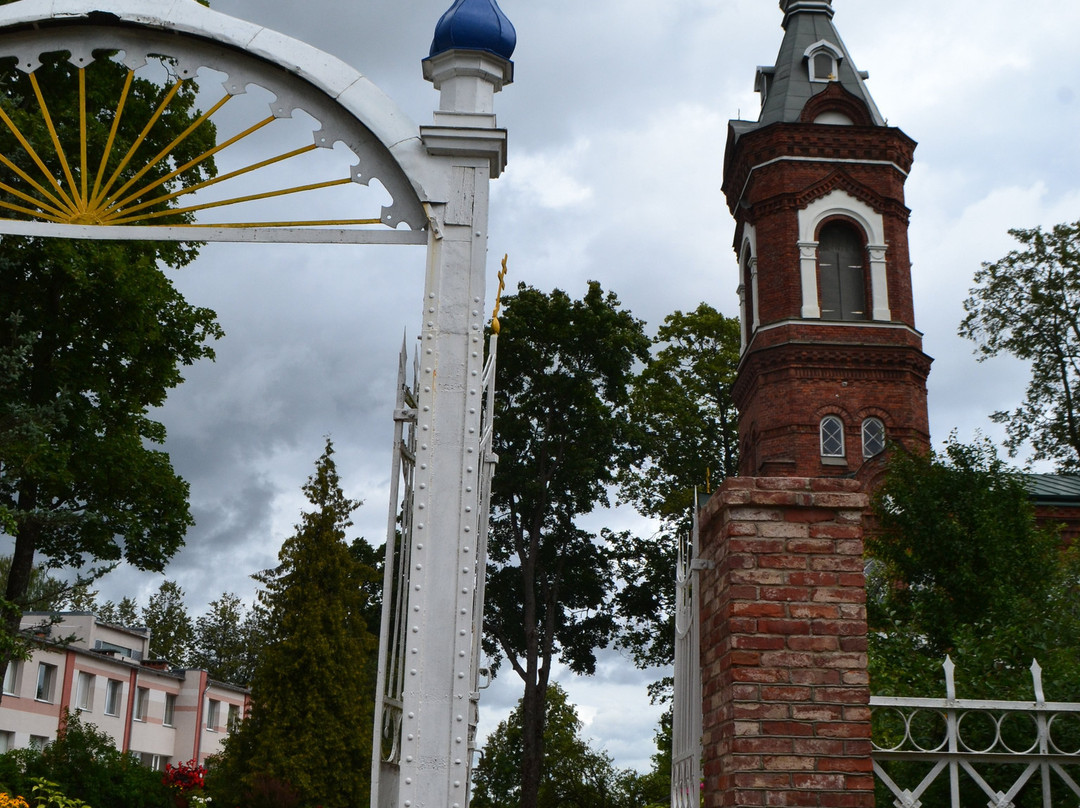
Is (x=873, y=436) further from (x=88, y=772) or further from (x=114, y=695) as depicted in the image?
(x=114, y=695)

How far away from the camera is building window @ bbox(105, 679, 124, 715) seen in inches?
1467

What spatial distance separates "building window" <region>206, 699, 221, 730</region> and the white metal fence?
40105 millimetres

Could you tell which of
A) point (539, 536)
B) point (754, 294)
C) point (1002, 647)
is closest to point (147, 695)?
point (539, 536)

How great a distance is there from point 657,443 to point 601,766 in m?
8.61

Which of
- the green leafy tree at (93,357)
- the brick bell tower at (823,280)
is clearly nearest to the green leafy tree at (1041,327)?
the brick bell tower at (823,280)

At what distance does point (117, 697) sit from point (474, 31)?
1427 inches

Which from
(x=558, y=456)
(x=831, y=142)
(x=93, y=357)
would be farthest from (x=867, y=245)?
(x=93, y=357)

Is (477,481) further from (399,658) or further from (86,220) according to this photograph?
(86,220)

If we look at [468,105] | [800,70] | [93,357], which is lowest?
[468,105]

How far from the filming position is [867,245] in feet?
92.7

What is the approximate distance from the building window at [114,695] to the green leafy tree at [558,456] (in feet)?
43.3

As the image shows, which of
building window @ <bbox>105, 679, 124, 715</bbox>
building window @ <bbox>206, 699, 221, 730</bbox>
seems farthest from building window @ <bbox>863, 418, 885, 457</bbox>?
building window @ <bbox>206, 699, 221, 730</bbox>

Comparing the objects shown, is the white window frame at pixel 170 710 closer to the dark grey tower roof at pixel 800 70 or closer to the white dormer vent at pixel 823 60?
the dark grey tower roof at pixel 800 70

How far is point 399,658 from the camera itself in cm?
514
